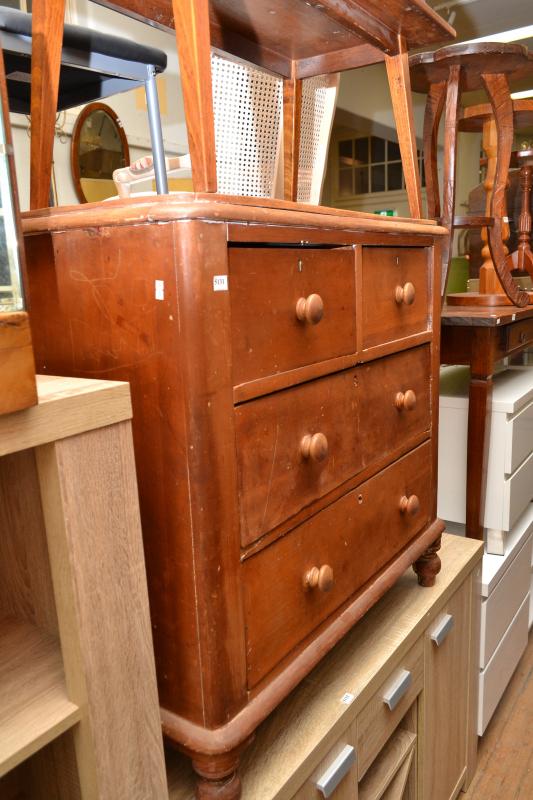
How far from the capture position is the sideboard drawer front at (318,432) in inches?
28.5

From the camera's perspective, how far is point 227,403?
664 millimetres

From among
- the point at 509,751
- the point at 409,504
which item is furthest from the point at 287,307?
the point at 509,751

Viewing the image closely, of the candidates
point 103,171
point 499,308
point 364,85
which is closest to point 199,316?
point 499,308

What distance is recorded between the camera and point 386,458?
1.04 m

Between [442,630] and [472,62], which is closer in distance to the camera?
[442,630]

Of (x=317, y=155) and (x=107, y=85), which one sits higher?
(x=107, y=85)

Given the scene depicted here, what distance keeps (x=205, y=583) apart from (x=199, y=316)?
288mm

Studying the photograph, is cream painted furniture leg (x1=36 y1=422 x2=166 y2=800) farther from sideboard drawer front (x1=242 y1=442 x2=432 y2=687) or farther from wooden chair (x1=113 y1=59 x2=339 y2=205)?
wooden chair (x1=113 y1=59 x2=339 y2=205)

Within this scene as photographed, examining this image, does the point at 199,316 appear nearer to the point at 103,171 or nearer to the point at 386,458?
the point at 386,458

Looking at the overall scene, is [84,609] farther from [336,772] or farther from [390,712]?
[390,712]

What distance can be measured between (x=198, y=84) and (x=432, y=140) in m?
1.28

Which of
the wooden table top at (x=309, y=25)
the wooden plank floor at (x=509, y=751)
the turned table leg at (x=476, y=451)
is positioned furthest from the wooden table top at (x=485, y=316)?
the wooden plank floor at (x=509, y=751)

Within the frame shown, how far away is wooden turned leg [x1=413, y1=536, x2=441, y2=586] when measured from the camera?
1.25m

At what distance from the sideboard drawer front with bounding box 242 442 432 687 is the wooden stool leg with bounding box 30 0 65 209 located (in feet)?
1.82
